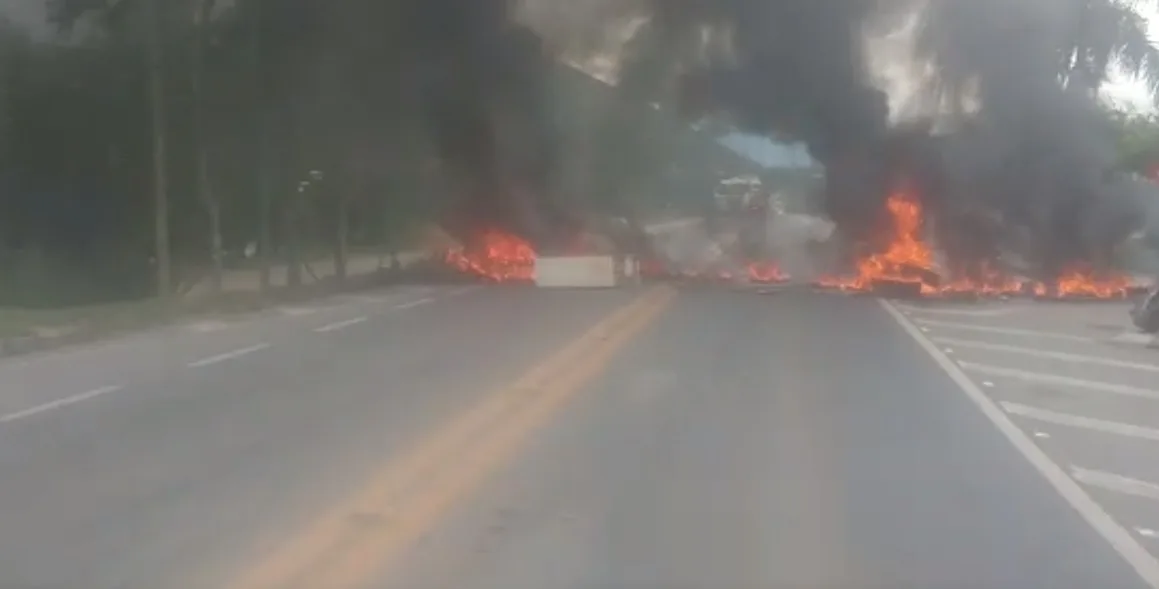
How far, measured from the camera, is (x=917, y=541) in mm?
7398

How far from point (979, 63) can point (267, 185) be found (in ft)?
42.7

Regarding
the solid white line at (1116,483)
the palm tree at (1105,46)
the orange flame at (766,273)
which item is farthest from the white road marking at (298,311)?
the solid white line at (1116,483)

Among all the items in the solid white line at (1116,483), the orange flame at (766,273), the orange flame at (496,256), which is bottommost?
the solid white line at (1116,483)

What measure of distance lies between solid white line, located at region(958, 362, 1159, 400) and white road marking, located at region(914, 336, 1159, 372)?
4.86 ft

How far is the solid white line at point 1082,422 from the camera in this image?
38.0 feet

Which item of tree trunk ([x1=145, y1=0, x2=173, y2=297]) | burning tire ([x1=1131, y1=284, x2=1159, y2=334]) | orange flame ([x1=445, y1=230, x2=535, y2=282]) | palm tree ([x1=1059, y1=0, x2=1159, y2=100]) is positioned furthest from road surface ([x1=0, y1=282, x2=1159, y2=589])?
orange flame ([x1=445, y1=230, x2=535, y2=282])

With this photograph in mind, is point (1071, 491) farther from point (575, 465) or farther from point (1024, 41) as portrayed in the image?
point (1024, 41)

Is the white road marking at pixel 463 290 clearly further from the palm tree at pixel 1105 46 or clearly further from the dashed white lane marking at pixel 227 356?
the palm tree at pixel 1105 46

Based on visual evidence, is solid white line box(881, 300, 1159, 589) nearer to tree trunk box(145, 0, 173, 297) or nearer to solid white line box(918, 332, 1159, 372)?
solid white line box(918, 332, 1159, 372)

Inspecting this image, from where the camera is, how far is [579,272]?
105 feet

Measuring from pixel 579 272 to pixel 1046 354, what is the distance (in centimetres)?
1504

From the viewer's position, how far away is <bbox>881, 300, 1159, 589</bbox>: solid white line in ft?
23.6

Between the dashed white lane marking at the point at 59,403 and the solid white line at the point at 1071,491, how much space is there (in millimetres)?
7025

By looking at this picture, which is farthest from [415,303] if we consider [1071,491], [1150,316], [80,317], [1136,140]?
[1136,140]
